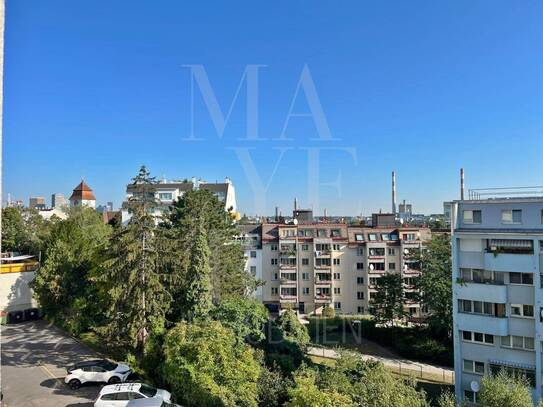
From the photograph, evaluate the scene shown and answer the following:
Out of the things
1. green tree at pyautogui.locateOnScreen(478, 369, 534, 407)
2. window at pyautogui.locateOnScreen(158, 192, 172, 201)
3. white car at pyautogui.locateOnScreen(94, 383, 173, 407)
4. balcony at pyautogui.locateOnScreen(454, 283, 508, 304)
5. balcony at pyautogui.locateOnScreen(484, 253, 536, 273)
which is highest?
window at pyautogui.locateOnScreen(158, 192, 172, 201)

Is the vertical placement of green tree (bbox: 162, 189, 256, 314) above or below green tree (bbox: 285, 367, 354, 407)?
above

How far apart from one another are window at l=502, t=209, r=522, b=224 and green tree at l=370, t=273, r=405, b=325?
1749 cm

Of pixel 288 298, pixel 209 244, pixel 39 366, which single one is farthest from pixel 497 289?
pixel 288 298

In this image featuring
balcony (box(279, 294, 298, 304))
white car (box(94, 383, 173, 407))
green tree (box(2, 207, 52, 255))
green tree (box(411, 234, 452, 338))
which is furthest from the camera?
balcony (box(279, 294, 298, 304))

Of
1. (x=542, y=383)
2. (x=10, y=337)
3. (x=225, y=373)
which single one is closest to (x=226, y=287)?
(x=225, y=373)

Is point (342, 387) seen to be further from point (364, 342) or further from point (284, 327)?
point (364, 342)

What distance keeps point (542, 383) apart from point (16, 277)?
3729 cm

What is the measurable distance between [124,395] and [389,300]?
27199 mm

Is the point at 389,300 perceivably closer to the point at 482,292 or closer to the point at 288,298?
the point at 288,298

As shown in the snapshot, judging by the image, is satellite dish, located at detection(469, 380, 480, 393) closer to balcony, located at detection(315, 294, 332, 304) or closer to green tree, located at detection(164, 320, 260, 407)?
green tree, located at detection(164, 320, 260, 407)

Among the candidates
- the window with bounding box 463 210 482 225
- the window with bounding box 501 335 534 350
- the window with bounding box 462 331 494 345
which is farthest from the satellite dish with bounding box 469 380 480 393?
the window with bounding box 463 210 482 225

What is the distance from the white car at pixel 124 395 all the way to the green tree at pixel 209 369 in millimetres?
1026

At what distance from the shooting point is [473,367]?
20922mm

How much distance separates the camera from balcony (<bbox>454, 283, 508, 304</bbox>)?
20.0 meters
